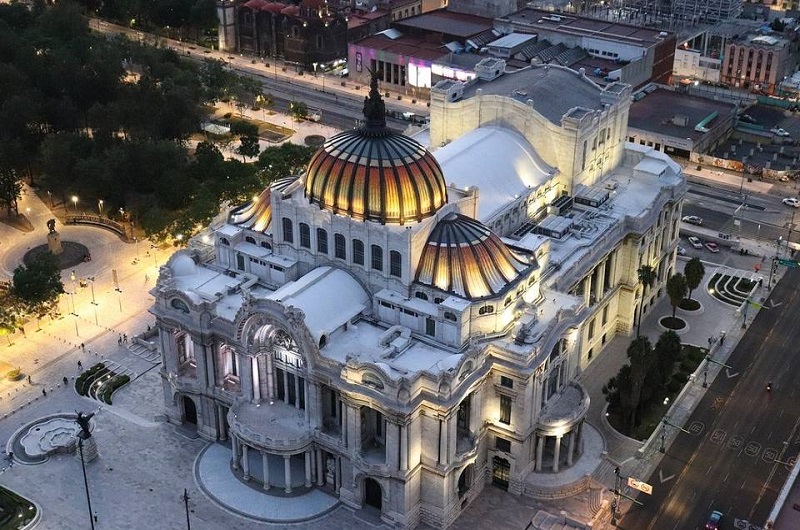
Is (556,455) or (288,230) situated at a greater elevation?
(288,230)

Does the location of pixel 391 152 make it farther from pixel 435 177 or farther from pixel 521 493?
pixel 521 493

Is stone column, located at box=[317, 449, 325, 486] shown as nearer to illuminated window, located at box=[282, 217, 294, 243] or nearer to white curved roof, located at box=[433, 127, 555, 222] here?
illuminated window, located at box=[282, 217, 294, 243]

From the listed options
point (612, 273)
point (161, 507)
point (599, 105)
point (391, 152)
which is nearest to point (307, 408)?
point (161, 507)

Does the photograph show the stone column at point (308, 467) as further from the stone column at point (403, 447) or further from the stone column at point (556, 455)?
the stone column at point (556, 455)

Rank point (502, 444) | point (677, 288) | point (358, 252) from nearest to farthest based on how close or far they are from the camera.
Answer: point (502, 444), point (358, 252), point (677, 288)

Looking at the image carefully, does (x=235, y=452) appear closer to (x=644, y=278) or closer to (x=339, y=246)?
(x=339, y=246)

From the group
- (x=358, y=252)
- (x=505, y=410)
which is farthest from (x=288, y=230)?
(x=505, y=410)
